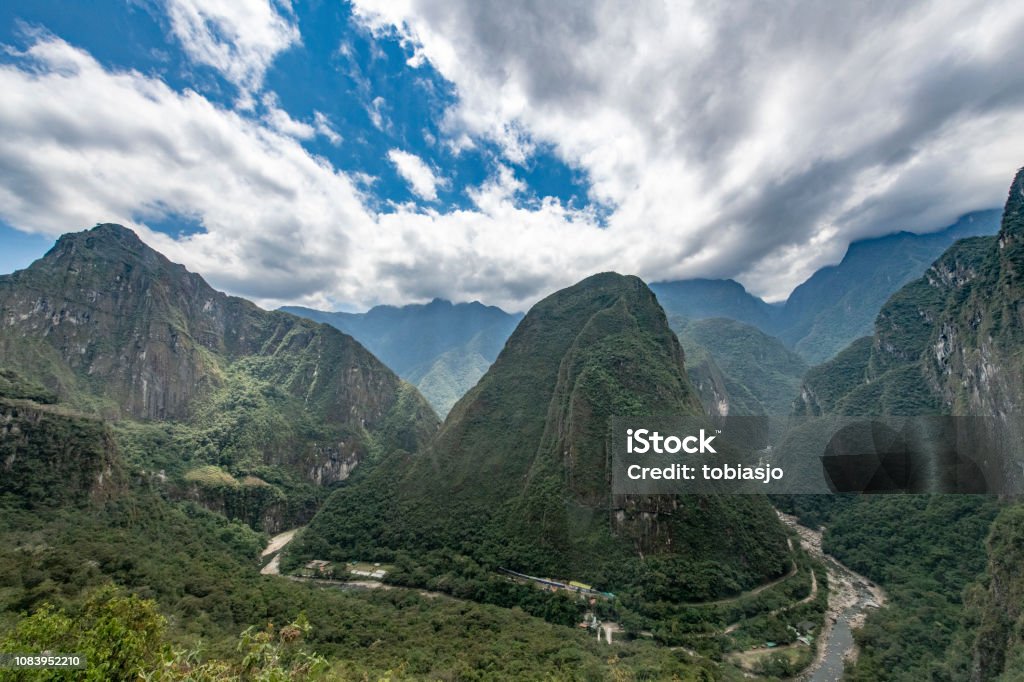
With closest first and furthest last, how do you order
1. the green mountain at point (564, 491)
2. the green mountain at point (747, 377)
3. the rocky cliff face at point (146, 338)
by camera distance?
the green mountain at point (564, 491) → the rocky cliff face at point (146, 338) → the green mountain at point (747, 377)

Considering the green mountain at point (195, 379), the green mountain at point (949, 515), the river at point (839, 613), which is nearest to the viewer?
the green mountain at point (949, 515)

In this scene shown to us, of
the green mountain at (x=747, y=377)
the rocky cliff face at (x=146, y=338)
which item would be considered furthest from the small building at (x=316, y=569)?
the green mountain at (x=747, y=377)

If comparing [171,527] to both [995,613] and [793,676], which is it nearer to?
[793,676]

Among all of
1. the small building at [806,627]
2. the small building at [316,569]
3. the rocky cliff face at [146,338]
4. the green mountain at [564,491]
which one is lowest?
the small building at [316,569]

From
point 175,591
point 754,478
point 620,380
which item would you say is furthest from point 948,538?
point 175,591

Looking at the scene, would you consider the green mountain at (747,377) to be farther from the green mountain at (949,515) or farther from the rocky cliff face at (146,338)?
the rocky cliff face at (146,338)

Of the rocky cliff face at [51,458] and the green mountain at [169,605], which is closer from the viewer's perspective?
the green mountain at [169,605]

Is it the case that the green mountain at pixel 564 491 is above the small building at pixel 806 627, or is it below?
above
